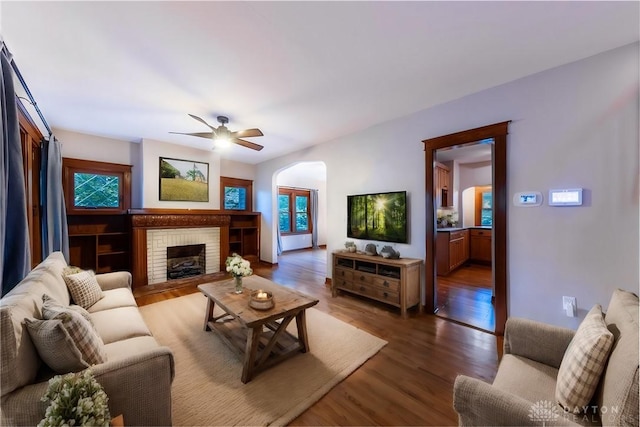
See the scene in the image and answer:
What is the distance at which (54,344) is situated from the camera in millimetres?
1141

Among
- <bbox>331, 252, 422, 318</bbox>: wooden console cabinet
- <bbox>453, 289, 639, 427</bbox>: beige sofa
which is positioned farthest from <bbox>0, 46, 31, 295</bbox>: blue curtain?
<bbox>331, 252, 422, 318</bbox>: wooden console cabinet

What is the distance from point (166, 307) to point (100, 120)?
2.93 metres

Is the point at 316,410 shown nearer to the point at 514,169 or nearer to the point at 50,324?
the point at 50,324

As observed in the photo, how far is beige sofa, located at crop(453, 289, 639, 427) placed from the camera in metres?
0.87

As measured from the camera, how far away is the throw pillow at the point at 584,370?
1.02 meters

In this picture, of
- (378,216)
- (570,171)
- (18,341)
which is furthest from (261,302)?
(570,171)

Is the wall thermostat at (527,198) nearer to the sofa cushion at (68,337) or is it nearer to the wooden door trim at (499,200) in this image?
the wooden door trim at (499,200)

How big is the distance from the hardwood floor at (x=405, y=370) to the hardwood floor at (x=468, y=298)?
9.0 inches

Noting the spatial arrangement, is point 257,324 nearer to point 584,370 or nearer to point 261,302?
point 261,302

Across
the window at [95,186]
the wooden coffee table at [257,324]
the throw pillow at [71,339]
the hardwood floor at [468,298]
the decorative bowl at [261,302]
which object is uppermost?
the window at [95,186]

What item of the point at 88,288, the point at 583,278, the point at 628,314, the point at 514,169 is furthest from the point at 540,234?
the point at 88,288

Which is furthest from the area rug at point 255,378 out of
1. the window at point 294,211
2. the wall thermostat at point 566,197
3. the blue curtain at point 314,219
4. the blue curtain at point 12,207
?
the blue curtain at point 314,219

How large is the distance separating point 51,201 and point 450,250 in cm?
666

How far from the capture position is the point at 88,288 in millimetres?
2275
